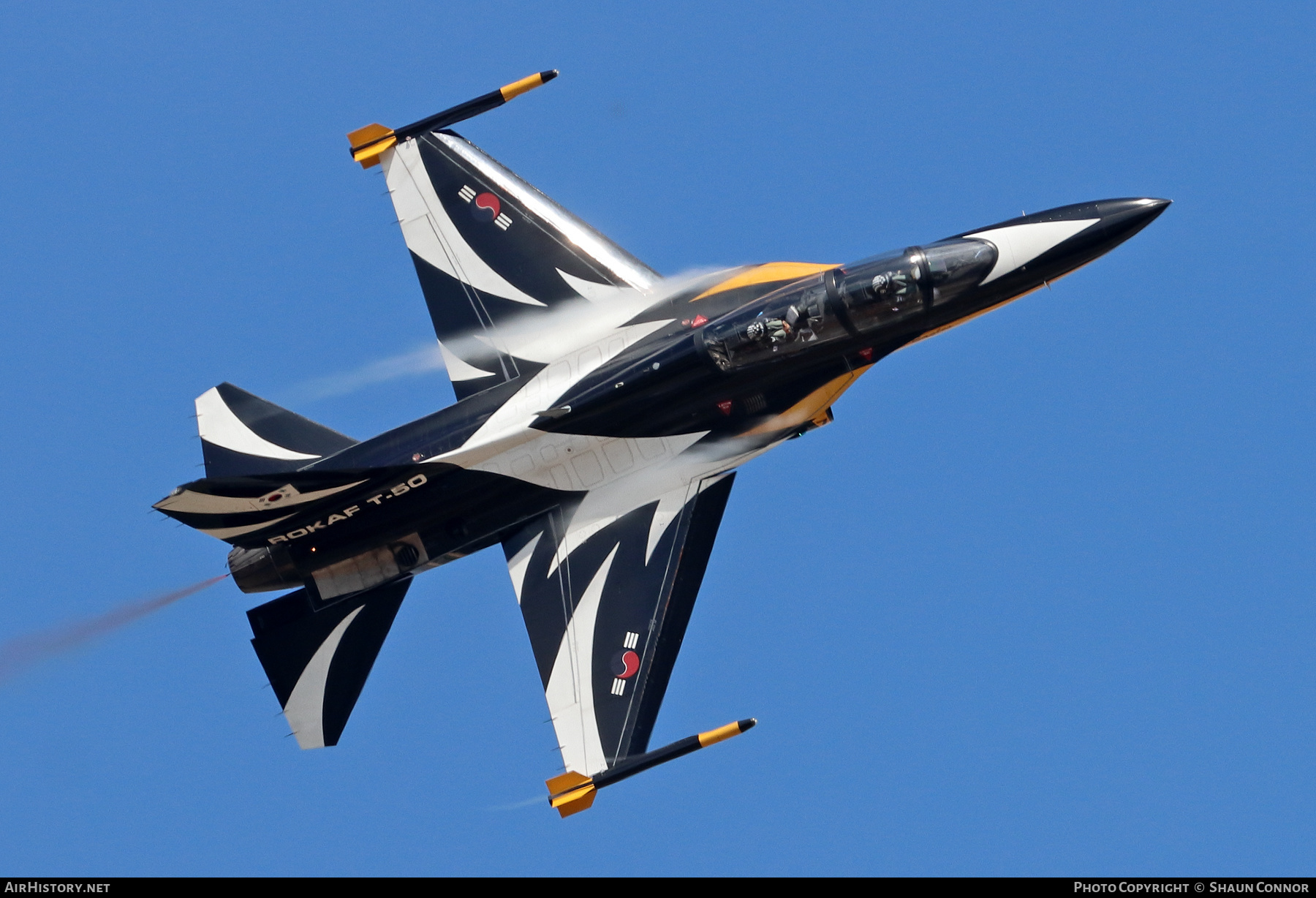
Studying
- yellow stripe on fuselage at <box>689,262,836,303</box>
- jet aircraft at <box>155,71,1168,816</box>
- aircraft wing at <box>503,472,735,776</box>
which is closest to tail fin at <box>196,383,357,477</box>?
jet aircraft at <box>155,71,1168,816</box>

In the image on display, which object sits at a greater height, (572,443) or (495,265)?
(495,265)

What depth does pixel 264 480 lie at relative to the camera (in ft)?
66.2

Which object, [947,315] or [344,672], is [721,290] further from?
[344,672]

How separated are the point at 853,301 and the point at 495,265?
203 inches

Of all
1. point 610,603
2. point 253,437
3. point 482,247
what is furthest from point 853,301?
point 253,437

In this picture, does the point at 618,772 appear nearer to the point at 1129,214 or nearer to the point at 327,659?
the point at 327,659

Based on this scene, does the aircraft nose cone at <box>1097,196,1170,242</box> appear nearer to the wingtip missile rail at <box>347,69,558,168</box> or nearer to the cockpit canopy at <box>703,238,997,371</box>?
the cockpit canopy at <box>703,238,997,371</box>

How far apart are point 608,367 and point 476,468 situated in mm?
2177

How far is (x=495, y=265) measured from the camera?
2202 centimetres

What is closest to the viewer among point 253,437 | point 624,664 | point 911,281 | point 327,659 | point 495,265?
point 911,281

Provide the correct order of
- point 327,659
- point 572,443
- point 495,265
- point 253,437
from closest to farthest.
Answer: point 572,443 < point 327,659 < point 253,437 < point 495,265

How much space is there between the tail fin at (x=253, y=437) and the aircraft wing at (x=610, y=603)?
10.0 feet

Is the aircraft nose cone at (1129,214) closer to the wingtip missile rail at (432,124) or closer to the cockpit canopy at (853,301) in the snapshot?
the cockpit canopy at (853,301)

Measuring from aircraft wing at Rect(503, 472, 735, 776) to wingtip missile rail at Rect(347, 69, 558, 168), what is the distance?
19.0ft
